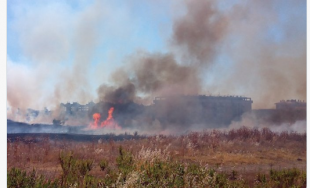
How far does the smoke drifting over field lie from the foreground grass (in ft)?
2.78

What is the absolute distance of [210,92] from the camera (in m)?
5.73

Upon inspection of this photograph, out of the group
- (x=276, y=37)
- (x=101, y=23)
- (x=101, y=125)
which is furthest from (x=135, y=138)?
(x=276, y=37)

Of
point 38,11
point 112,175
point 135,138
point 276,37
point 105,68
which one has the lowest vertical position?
point 112,175

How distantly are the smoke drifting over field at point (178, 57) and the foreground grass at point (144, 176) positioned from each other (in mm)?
849

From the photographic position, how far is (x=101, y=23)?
570cm

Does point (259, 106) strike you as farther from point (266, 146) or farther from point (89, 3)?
point (89, 3)

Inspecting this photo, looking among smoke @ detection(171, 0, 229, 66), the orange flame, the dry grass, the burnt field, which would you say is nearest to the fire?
the orange flame

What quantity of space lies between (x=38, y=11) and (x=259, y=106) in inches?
137

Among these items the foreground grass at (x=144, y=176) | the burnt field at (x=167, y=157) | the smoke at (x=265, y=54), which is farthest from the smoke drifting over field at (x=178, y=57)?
the foreground grass at (x=144, y=176)

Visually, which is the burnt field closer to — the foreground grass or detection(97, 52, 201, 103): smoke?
the foreground grass

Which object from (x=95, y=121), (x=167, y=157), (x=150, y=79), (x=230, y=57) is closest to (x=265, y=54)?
(x=230, y=57)

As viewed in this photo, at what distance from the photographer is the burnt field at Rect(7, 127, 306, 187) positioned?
552 centimetres

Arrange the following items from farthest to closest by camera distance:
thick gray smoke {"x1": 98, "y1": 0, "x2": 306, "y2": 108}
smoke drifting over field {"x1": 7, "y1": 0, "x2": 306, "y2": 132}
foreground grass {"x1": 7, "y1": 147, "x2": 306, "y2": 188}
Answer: thick gray smoke {"x1": 98, "y1": 0, "x2": 306, "y2": 108} → smoke drifting over field {"x1": 7, "y1": 0, "x2": 306, "y2": 132} → foreground grass {"x1": 7, "y1": 147, "x2": 306, "y2": 188}

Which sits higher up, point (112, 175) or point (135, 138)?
point (135, 138)
